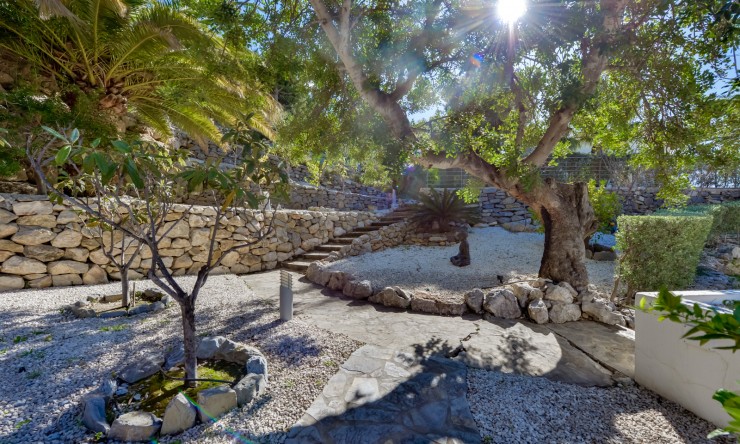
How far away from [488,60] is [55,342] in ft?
17.0

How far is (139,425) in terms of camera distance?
162 cm

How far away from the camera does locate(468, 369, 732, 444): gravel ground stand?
1771 mm

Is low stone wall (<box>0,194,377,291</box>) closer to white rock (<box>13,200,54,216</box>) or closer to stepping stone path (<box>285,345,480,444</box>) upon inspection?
white rock (<box>13,200,54,216</box>)

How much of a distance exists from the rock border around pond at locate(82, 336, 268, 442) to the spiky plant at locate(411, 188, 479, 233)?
6.81 meters

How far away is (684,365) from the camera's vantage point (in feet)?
6.70

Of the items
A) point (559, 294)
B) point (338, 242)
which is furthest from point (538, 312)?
point (338, 242)

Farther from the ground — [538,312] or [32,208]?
[32,208]

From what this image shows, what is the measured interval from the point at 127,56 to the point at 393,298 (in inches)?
214

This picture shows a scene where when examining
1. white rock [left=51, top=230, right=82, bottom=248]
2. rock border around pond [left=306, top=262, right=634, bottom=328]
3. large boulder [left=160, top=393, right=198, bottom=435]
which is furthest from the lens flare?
white rock [left=51, top=230, right=82, bottom=248]

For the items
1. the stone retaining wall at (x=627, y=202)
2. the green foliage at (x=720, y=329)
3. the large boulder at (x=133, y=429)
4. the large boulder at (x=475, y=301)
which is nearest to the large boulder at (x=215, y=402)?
the large boulder at (x=133, y=429)

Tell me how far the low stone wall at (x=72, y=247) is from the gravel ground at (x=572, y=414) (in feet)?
9.63

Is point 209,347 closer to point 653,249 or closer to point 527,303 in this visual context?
point 527,303

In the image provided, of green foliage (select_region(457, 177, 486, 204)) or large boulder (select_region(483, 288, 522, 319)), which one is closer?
large boulder (select_region(483, 288, 522, 319))

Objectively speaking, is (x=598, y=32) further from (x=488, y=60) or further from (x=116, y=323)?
(x=116, y=323)
